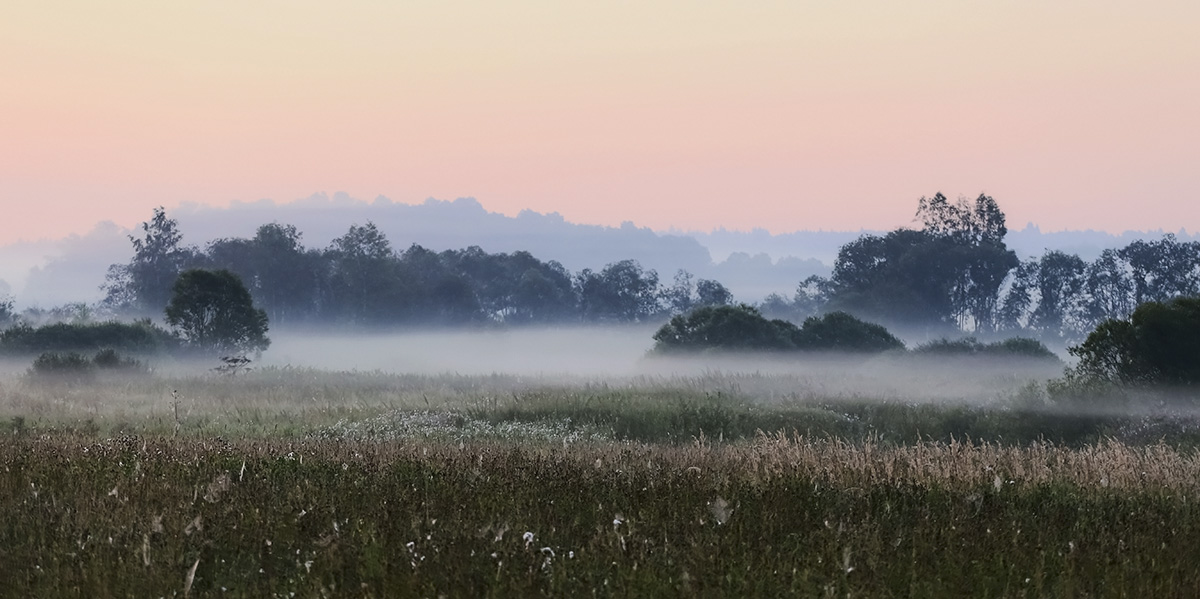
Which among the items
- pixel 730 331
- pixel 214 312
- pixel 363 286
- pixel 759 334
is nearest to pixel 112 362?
pixel 214 312

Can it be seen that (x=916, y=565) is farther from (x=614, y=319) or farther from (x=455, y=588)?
(x=614, y=319)

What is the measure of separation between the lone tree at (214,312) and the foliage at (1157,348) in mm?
31361

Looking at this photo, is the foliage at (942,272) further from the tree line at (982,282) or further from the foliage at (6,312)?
the foliage at (6,312)

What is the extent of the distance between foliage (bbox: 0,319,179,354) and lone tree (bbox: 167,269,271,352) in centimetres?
445

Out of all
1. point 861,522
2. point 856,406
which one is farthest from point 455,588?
point 856,406

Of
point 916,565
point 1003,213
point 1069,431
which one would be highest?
point 1003,213

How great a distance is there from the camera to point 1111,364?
26219 millimetres

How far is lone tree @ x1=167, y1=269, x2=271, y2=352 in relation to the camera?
42438 mm

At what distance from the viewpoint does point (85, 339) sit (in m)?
A: 47.4

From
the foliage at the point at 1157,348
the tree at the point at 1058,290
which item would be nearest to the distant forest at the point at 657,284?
the tree at the point at 1058,290

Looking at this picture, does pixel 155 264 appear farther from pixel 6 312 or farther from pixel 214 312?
pixel 214 312

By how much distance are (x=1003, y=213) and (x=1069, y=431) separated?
64.1m

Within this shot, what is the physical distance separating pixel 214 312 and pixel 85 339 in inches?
351

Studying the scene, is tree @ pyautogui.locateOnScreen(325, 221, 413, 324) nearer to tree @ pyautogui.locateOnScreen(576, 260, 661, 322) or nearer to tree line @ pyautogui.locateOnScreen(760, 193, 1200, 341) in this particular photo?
tree @ pyautogui.locateOnScreen(576, 260, 661, 322)
